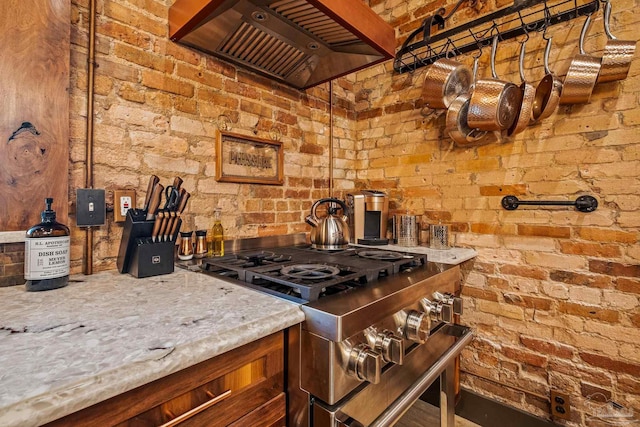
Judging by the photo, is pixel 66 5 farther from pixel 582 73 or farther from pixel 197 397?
pixel 582 73

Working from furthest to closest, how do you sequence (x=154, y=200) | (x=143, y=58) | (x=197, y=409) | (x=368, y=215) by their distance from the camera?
(x=368, y=215), (x=143, y=58), (x=154, y=200), (x=197, y=409)

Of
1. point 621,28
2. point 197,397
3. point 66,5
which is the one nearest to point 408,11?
point 621,28

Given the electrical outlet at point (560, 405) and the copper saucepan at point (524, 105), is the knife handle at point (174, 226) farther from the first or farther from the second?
the electrical outlet at point (560, 405)

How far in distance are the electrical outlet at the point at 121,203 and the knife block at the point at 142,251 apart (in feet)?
0.23

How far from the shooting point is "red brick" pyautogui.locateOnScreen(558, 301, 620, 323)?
4.05 ft

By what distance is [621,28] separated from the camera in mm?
1241

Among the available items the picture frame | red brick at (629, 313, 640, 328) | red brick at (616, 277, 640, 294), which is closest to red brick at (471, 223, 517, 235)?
red brick at (616, 277, 640, 294)

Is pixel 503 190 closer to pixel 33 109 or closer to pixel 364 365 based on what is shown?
pixel 364 365

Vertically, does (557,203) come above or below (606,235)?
above

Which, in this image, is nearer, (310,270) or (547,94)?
(310,270)

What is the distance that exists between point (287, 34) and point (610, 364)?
6.35ft

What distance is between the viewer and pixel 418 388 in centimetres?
86

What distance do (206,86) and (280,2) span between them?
0.49 metres

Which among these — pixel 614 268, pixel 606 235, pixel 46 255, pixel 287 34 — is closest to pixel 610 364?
pixel 614 268
